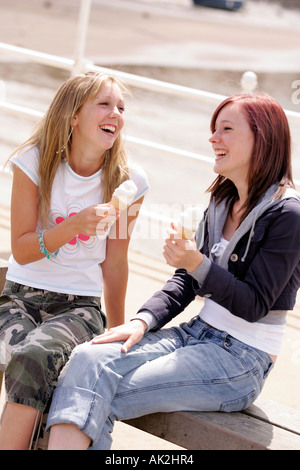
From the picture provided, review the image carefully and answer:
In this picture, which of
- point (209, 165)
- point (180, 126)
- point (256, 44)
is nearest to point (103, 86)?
point (209, 165)

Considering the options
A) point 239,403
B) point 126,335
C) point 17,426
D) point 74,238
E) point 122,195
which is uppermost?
point 122,195

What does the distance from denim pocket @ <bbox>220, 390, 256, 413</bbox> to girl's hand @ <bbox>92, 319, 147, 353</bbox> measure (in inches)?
11.7

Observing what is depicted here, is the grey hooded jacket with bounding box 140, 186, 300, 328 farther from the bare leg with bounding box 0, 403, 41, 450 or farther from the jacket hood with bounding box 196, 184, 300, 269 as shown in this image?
the bare leg with bounding box 0, 403, 41, 450

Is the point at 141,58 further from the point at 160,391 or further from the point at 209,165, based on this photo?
the point at 160,391

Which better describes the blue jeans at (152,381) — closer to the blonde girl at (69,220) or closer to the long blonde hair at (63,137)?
the blonde girl at (69,220)

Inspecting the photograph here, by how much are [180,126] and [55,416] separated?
15.3 m

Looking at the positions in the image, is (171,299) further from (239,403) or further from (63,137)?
(63,137)

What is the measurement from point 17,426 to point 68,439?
0.19 metres

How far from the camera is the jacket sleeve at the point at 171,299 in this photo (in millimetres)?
2180

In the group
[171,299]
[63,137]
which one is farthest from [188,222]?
[63,137]

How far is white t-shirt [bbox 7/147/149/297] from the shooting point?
2.39 meters

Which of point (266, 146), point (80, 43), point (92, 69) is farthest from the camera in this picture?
Result: point (80, 43)

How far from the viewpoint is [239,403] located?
2.02 m

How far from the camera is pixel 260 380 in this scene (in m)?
2.07
